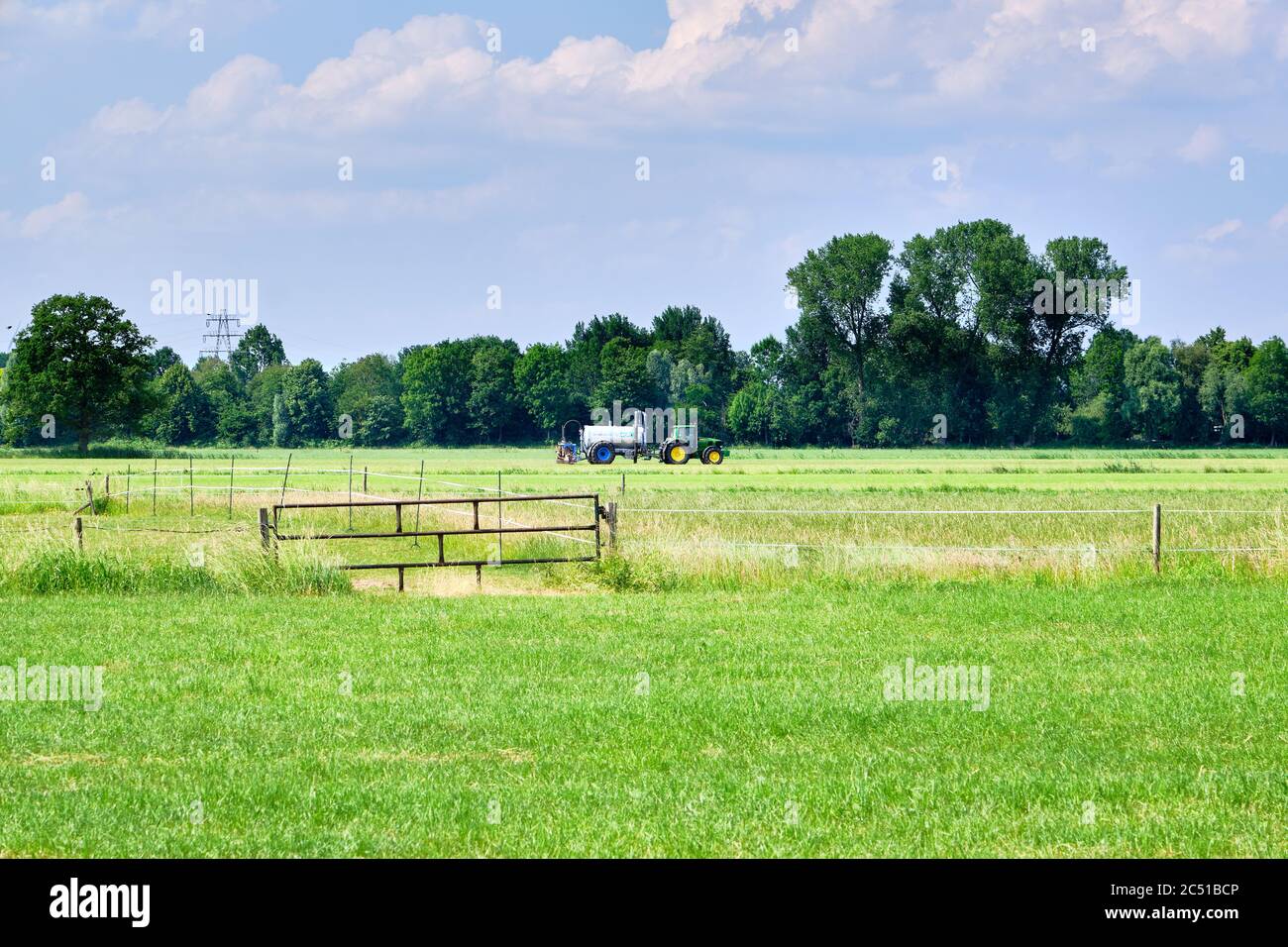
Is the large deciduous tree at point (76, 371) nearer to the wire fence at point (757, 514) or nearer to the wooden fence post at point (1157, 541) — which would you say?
the wire fence at point (757, 514)

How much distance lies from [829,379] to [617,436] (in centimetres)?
4471

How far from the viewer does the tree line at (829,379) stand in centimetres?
8525

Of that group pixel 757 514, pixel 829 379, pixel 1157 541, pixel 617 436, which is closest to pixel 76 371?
pixel 617 436

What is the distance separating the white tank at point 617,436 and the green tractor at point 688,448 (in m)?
1.44

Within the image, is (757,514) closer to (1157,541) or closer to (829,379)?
(1157,541)

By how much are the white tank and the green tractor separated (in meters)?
1.44

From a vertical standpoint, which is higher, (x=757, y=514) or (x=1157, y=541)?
(x=1157, y=541)

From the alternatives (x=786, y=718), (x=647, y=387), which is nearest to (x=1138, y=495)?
(x=786, y=718)

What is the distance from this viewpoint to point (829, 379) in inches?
4134

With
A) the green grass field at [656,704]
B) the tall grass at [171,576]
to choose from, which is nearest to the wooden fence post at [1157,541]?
the green grass field at [656,704]

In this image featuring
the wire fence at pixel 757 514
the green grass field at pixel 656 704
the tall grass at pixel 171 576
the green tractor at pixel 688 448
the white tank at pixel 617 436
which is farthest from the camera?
Answer: the white tank at pixel 617 436
